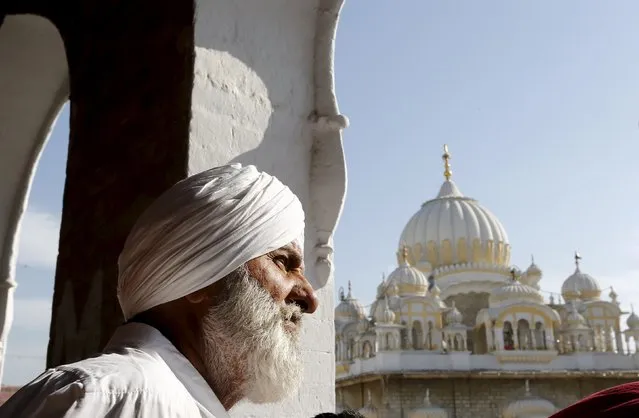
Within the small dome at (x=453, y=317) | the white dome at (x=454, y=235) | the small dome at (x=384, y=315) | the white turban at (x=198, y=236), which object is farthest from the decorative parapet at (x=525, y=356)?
the white turban at (x=198, y=236)

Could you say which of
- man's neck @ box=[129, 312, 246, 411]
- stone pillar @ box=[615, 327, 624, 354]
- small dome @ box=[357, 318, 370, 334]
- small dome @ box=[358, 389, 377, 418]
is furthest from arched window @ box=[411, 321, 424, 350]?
man's neck @ box=[129, 312, 246, 411]

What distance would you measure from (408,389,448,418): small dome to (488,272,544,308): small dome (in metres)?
5.58

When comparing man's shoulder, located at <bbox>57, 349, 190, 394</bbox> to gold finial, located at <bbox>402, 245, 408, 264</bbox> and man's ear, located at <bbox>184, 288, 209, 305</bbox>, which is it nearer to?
man's ear, located at <bbox>184, 288, 209, 305</bbox>

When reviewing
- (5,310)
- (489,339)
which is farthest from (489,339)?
(5,310)

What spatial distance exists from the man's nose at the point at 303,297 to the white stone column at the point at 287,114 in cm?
86

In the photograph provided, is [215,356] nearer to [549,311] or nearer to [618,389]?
[618,389]

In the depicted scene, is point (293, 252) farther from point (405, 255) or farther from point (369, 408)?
point (405, 255)

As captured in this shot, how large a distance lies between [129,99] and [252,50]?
0.48m

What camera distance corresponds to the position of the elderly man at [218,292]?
43.2 inches

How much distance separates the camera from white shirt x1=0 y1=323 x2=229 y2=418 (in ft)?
2.78

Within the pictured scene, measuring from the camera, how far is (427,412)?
2117 cm

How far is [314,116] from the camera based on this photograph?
7.87 feet

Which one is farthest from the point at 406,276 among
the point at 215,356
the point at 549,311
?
the point at 215,356

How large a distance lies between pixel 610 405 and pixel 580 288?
3119 cm
